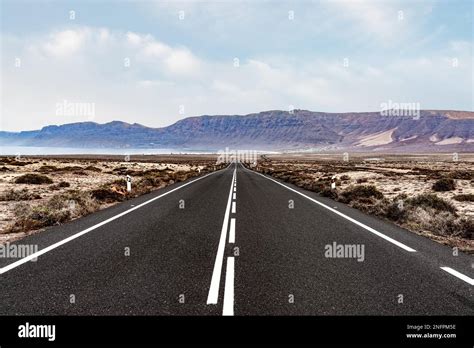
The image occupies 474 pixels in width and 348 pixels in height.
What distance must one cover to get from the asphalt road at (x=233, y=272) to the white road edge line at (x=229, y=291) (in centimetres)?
1

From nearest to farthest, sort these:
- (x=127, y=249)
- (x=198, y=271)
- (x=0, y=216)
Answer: (x=198, y=271) < (x=127, y=249) < (x=0, y=216)

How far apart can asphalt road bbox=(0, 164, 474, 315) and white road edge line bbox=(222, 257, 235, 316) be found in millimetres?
14

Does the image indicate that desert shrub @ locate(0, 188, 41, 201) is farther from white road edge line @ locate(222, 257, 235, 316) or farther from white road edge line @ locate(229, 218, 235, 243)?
white road edge line @ locate(222, 257, 235, 316)

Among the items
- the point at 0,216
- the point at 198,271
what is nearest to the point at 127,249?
the point at 198,271

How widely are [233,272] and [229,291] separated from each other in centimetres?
83

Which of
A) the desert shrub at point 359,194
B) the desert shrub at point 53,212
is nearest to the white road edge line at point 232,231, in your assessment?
the desert shrub at point 53,212

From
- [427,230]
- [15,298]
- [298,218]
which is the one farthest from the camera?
[298,218]

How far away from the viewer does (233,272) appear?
5.76 meters

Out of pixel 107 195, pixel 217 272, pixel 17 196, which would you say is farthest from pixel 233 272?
pixel 17 196

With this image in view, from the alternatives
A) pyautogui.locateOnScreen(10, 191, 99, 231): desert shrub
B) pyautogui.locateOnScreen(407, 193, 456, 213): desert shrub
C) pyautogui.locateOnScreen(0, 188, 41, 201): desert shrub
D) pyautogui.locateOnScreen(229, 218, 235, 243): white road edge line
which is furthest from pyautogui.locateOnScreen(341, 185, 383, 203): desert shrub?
pyautogui.locateOnScreen(0, 188, 41, 201): desert shrub
